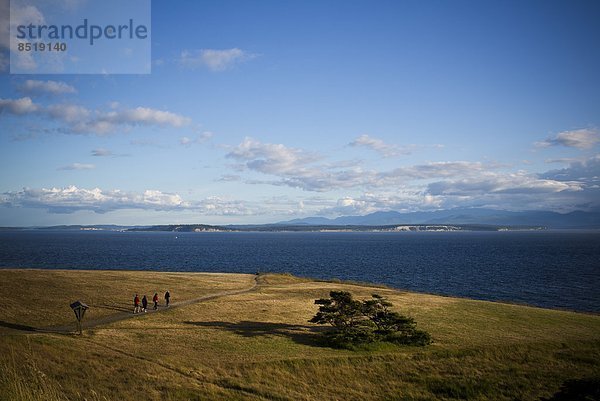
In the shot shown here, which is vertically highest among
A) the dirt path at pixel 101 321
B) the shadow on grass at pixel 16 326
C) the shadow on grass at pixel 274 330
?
the shadow on grass at pixel 16 326

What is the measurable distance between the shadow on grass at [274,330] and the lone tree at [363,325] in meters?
1.55

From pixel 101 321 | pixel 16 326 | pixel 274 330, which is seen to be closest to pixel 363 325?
pixel 274 330

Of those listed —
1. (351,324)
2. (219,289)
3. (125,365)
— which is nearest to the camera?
(125,365)

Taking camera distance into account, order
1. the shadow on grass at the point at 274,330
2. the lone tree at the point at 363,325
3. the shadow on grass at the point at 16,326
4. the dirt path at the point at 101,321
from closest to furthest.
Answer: the dirt path at the point at 101,321
the shadow on grass at the point at 16,326
the lone tree at the point at 363,325
the shadow on grass at the point at 274,330

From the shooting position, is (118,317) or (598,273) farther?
(598,273)

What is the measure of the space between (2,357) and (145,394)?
1008cm

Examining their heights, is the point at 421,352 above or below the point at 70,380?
below

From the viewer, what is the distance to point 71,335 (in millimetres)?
34312

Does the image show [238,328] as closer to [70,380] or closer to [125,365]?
[125,365]

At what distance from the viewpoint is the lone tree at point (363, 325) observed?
37406 millimetres

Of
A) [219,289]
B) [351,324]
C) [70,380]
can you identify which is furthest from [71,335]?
[219,289]

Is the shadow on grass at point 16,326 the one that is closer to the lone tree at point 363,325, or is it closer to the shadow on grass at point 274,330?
the shadow on grass at point 274,330

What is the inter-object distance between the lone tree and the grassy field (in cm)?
162

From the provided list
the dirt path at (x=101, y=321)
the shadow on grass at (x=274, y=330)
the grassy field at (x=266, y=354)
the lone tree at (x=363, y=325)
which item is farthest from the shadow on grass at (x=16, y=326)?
the lone tree at (x=363, y=325)
